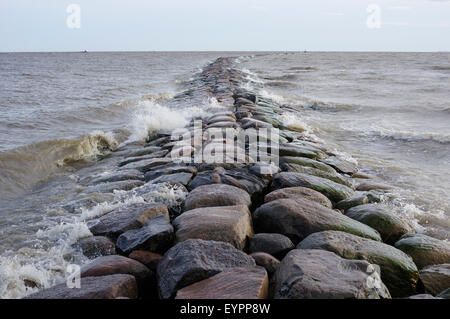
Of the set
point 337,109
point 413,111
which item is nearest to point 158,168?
point 337,109

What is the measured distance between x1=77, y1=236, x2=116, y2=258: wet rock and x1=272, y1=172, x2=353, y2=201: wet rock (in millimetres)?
1606

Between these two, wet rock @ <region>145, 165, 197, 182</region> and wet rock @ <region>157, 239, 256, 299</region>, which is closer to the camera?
wet rock @ <region>157, 239, 256, 299</region>

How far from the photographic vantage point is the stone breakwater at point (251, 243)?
187cm

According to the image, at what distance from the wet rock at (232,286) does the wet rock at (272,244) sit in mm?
419

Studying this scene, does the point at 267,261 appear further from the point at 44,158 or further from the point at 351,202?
the point at 44,158

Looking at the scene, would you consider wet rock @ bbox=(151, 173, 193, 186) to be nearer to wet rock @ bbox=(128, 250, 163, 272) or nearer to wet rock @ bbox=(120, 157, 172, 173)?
wet rock @ bbox=(120, 157, 172, 173)

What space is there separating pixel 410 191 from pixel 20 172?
4998 mm

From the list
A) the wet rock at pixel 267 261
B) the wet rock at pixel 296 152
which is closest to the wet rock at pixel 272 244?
the wet rock at pixel 267 261

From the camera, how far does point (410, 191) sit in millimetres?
4352

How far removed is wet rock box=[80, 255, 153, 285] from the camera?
2.06m

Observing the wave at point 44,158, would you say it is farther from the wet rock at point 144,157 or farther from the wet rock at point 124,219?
the wet rock at point 124,219

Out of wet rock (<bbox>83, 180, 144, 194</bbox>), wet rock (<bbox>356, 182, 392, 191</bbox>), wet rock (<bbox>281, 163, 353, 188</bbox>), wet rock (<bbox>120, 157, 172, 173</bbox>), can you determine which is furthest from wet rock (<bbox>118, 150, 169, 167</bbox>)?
wet rock (<bbox>356, 182, 392, 191</bbox>)
